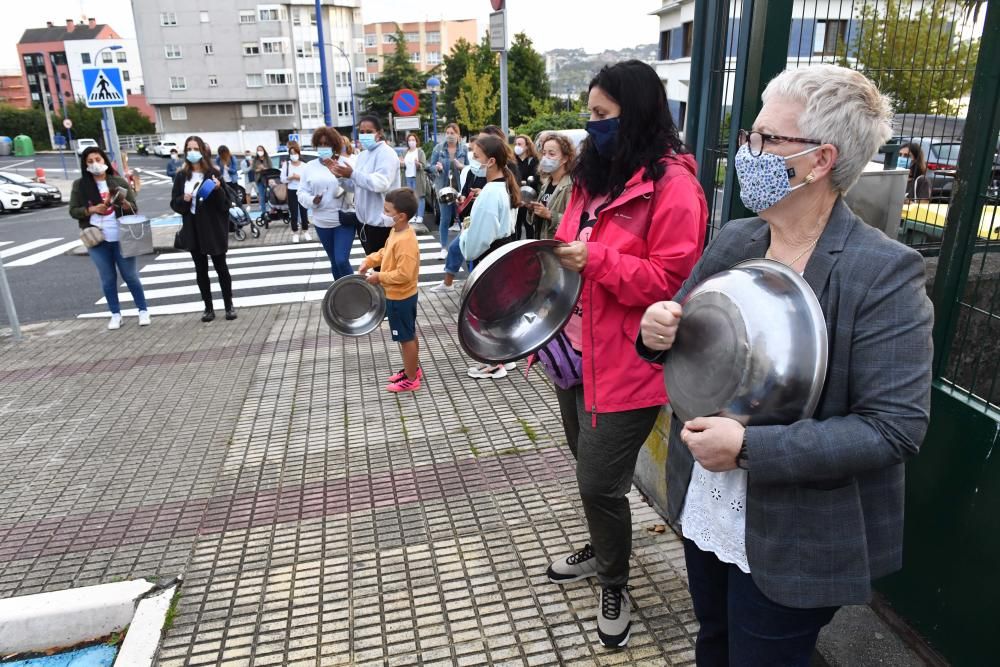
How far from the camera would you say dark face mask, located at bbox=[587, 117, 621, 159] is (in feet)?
7.92

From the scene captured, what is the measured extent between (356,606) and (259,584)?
532 mm

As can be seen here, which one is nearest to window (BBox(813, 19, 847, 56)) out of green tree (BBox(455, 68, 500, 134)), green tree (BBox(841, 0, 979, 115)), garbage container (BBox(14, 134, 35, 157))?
green tree (BBox(841, 0, 979, 115))

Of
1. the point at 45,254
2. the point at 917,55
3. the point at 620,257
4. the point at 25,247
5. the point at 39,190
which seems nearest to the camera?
the point at 620,257

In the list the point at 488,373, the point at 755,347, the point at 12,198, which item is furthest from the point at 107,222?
the point at 12,198

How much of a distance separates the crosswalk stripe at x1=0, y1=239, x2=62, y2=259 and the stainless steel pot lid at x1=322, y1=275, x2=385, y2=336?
11418mm

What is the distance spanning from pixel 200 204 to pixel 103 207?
945mm

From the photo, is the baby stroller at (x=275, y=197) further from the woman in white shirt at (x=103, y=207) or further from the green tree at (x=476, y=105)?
the green tree at (x=476, y=105)

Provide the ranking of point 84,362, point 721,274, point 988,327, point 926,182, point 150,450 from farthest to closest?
point 84,362 < point 150,450 < point 926,182 < point 988,327 < point 721,274

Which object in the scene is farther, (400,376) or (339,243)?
(339,243)

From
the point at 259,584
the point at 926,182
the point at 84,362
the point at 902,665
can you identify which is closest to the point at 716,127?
the point at 926,182

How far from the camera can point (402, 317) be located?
206 inches

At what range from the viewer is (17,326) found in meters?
7.55

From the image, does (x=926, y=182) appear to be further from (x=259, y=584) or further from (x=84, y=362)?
(x=84, y=362)

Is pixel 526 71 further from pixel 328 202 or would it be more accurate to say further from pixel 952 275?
pixel 952 275
